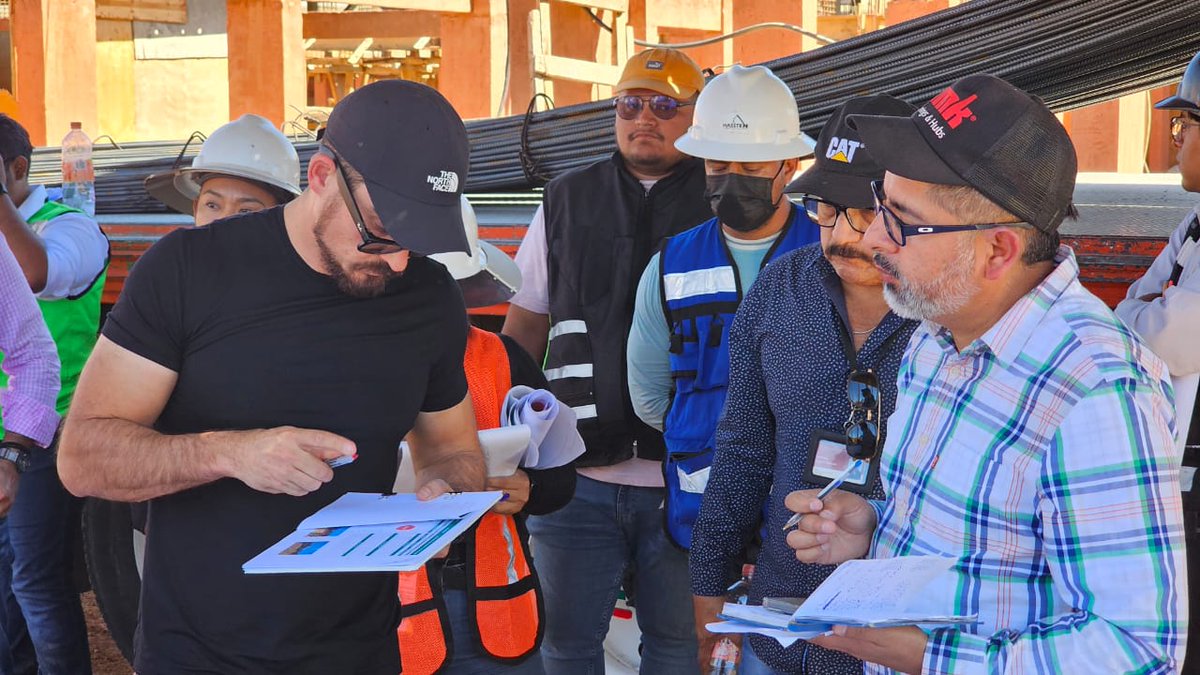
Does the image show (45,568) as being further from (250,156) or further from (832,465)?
(832,465)

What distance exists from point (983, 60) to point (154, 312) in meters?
3.40

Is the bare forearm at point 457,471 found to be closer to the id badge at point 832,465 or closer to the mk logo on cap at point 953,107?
the id badge at point 832,465

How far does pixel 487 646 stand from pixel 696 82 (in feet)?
6.99

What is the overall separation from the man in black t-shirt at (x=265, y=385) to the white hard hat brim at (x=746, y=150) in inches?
50.8

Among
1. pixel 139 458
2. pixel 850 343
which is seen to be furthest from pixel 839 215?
pixel 139 458

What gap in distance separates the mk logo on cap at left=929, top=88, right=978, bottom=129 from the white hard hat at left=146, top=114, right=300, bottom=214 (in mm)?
2609

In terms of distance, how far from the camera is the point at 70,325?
4.70 m

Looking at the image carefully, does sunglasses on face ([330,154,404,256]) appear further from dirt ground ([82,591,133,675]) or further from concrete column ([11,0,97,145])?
concrete column ([11,0,97,145])

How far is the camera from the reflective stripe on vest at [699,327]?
344cm

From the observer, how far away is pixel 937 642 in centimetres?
187

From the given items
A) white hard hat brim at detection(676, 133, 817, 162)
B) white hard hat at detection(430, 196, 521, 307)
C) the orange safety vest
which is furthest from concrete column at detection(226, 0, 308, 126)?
the orange safety vest

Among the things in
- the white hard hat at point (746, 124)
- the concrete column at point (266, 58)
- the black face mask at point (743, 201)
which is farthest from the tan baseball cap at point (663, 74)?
the concrete column at point (266, 58)

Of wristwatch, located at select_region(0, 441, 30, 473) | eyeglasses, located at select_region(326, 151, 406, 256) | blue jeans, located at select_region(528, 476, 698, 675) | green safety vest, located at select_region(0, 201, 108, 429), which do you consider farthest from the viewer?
green safety vest, located at select_region(0, 201, 108, 429)

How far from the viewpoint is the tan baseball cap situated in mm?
4180
